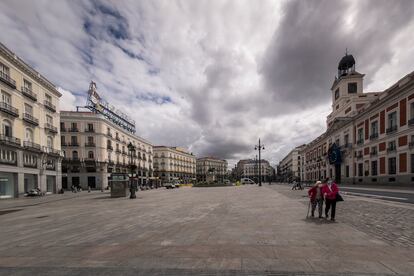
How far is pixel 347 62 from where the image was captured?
170 ft

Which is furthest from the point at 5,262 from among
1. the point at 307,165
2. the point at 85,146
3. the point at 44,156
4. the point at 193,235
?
the point at 307,165

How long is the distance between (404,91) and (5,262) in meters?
36.9

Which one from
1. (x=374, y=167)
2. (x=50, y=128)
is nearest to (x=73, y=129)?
(x=50, y=128)

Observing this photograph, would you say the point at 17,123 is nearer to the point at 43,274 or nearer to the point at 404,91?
the point at 43,274

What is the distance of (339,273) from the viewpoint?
4.12 m

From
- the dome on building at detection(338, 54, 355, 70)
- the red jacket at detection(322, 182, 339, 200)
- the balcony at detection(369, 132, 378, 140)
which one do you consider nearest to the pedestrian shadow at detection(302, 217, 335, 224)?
the red jacket at detection(322, 182, 339, 200)

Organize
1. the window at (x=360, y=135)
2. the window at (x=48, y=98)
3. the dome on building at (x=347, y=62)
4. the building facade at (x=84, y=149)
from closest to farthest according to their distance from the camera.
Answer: the window at (x=48, y=98)
the window at (x=360, y=135)
the building facade at (x=84, y=149)
the dome on building at (x=347, y=62)

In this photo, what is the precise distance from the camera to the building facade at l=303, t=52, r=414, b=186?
91.0ft

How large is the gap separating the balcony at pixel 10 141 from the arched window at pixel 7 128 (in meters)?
0.70

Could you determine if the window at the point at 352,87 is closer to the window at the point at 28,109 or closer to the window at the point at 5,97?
the window at the point at 28,109

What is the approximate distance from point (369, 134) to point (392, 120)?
5963mm

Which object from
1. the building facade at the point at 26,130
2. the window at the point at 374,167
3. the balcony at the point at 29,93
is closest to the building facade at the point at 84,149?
the building facade at the point at 26,130

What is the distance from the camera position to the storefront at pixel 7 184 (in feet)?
90.8

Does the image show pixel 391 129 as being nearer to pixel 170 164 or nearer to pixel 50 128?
pixel 50 128
